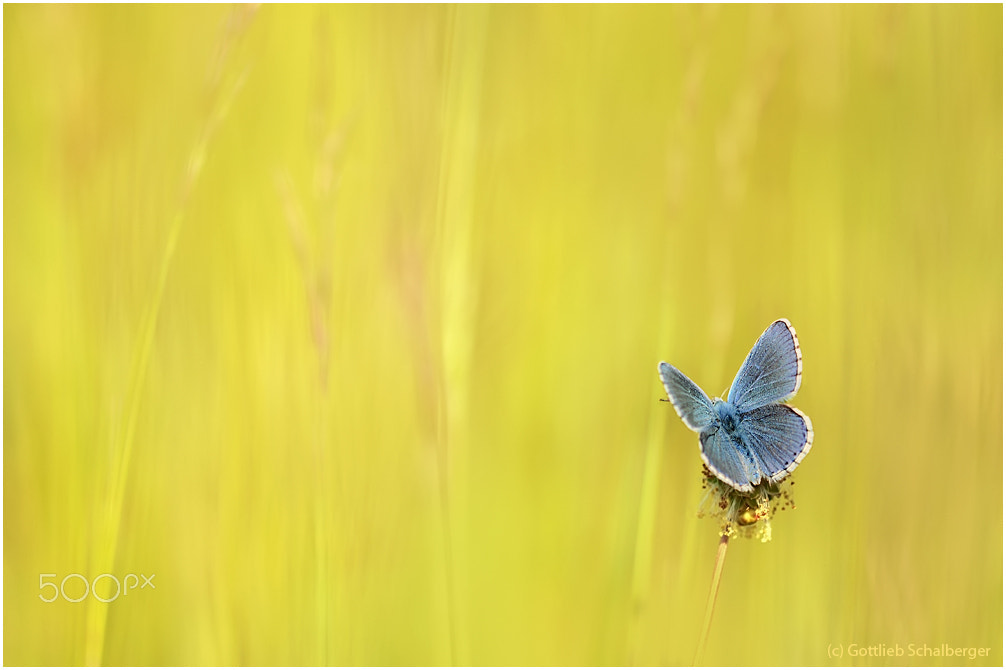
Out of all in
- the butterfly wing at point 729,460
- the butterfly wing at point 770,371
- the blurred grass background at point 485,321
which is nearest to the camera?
the butterfly wing at point 729,460

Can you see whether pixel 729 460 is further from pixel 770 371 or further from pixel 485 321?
pixel 485 321

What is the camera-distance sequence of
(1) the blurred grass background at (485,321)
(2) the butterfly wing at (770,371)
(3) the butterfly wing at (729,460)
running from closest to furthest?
(3) the butterfly wing at (729,460) < (2) the butterfly wing at (770,371) < (1) the blurred grass background at (485,321)

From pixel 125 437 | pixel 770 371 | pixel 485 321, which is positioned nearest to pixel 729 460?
pixel 770 371

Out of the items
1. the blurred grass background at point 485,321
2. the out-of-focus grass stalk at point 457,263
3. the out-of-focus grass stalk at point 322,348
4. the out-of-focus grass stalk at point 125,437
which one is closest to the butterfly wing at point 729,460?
the blurred grass background at point 485,321

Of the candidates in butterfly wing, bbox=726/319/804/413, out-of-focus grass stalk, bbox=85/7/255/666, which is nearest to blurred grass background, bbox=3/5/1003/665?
out-of-focus grass stalk, bbox=85/7/255/666

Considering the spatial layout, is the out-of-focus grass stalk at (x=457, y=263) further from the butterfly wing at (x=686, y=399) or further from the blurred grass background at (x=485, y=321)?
the butterfly wing at (x=686, y=399)

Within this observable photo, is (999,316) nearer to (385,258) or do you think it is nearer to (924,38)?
(924,38)

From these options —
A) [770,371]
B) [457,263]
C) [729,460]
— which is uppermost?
[457,263]
